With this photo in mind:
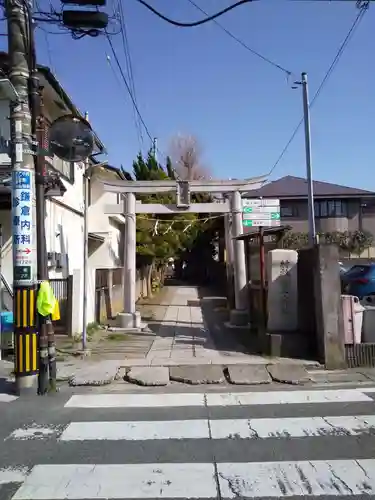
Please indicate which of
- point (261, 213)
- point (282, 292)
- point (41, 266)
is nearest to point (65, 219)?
point (261, 213)

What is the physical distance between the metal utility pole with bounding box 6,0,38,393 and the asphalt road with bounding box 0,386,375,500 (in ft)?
2.50

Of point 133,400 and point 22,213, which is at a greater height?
point 22,213

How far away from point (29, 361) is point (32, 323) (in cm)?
57

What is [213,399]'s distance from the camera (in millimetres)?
6582

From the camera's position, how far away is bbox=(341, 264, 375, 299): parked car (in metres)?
15.3

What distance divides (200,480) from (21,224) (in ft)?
15.5

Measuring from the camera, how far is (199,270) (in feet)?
131

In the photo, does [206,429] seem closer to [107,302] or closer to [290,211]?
[107,302]

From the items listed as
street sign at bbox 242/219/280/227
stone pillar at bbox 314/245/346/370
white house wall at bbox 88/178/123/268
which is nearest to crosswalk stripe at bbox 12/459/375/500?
stone pillar at bbox 314/245/346/370

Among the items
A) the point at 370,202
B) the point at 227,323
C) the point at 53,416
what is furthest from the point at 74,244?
the point at 370,202

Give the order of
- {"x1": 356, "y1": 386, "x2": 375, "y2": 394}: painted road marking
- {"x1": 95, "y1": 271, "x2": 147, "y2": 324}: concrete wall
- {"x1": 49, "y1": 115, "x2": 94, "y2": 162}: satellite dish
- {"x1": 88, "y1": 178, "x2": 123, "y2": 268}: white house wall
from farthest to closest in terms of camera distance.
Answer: {"x1": 88, "y1": 178, "x2": 123, "y2": 268}: white house wall < {"x1": 95, "y1": 271, "x2": 147, "y2": 324}: concrete wall < {"x1": 49, "y1": 115, "x2": 94, "y2": 162}: satellite dish < {"x1": 356, "y1": 386, "x2": 375, "y2": 394}: painted road marking

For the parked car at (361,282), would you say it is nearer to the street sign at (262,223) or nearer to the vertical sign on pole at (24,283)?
the street sign at (262,223)

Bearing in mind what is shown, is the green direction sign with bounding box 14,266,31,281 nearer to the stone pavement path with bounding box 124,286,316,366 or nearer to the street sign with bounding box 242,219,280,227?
the stone pavement path with bounding box 124,286,316,366

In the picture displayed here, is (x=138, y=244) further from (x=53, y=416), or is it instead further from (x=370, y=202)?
(x=370, y=202)
